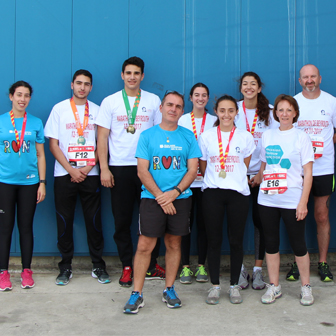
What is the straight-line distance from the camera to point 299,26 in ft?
13.5

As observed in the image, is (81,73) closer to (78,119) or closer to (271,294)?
(78,119)

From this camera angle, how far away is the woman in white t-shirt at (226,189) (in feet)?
10.3

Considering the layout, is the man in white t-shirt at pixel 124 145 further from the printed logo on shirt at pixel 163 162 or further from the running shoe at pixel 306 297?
the running shoe at pixel 306 297

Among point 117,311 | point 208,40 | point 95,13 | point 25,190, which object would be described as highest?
point 95,13

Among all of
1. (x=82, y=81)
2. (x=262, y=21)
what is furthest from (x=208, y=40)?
(x=82, y=81)

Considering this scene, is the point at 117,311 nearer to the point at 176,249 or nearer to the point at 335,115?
the point at 176,249

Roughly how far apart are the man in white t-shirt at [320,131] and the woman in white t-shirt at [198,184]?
0.86 metres

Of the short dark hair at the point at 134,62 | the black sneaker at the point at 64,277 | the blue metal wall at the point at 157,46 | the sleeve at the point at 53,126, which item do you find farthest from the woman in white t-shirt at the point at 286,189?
the sleeve at the point at 53,126

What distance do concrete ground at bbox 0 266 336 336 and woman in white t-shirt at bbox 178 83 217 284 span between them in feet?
0.43

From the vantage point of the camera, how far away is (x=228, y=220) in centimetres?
318

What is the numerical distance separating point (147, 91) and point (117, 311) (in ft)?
7.29

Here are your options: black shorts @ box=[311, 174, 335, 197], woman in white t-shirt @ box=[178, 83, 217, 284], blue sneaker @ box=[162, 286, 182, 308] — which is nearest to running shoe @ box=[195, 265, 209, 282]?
woman in white t-shirt @ box=[178, 83, 217, 284]

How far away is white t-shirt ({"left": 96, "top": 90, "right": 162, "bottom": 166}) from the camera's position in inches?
142

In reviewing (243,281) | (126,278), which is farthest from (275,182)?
(126,278)
